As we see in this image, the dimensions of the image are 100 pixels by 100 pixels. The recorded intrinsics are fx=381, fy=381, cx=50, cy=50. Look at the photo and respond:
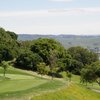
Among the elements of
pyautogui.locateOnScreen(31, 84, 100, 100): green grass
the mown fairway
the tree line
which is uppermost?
the mown fairway

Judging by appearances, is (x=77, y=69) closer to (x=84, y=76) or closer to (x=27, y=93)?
(x=84, y=76)

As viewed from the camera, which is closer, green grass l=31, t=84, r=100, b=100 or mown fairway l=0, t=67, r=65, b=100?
mown fairway l=0, t=67, r=65, b=100

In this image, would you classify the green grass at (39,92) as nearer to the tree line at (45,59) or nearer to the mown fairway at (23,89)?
the mown fairway at (23,89)

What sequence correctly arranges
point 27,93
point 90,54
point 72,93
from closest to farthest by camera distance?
point 27,93, point 72,93, point 90,54

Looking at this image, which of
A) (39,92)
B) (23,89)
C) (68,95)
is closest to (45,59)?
(68,95)

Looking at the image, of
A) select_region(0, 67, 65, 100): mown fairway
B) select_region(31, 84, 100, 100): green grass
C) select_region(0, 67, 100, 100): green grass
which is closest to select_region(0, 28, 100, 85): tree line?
select_region(31, 84, 100, 100): green grass

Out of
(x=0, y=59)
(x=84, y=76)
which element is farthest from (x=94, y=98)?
(x=0, y=59)

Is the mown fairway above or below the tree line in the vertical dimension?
above

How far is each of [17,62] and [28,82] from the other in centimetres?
6553

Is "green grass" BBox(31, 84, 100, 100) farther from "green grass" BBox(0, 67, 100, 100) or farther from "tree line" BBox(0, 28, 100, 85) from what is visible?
"tree line" BBox(0, 28, 100, 85)

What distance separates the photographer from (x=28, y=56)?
4434 inches

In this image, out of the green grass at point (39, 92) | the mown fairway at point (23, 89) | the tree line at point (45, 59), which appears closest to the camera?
the mown fairway at point (23, 89)

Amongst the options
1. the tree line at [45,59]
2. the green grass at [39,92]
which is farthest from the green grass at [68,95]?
the tree line at [45,59]

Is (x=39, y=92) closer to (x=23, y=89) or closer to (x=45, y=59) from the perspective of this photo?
(x=23, y=89)
